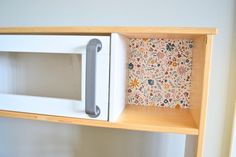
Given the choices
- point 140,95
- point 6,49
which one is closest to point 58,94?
point 6,49

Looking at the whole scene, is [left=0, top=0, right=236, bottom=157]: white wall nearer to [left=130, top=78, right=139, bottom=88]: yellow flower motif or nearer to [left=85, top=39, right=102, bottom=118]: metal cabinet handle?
[left=130, top=78, right=139, bottom=88]: yellow flower motif

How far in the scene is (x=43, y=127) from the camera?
1113 millimetres

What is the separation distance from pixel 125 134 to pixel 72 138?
0.27m

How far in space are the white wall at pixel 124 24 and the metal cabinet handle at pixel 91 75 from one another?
1.18 ft

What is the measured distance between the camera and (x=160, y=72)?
948 mm

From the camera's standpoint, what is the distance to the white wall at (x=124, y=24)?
0.90m

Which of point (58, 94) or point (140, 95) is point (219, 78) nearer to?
point (140, 95)

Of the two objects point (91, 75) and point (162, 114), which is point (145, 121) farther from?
point (91, 75)

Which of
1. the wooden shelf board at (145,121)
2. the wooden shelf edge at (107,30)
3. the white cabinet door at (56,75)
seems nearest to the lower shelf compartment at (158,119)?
the wooden shelf board at (145,121)

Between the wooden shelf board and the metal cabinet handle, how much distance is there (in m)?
0.06

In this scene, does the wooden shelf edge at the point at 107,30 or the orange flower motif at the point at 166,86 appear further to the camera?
the orange flower motif at the point at 166,86

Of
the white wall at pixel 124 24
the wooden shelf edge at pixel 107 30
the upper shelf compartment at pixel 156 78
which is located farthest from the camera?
the white wall at pixel 124 24

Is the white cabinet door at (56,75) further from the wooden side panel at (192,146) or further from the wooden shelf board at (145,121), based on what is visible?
the wooden side panel at (192,146)

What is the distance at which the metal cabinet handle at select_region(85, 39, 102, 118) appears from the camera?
659 millimetres
